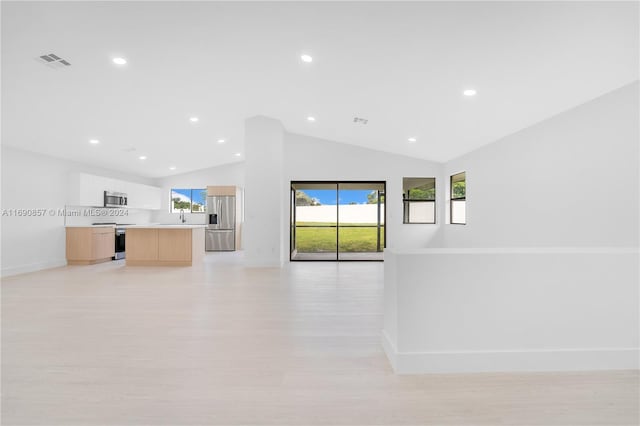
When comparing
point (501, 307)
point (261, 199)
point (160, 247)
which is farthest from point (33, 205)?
point (501, 307)

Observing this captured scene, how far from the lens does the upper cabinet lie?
738cm

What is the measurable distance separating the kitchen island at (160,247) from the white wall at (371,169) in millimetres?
2863

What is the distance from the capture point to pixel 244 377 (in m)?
2.26

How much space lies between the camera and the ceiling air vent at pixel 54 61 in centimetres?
375

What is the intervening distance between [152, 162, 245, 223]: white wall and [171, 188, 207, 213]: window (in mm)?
153

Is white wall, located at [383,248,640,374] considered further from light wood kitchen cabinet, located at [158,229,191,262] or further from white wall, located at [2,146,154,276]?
white wall, located at [2,146,154,276]

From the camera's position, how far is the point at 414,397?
6.60 ft

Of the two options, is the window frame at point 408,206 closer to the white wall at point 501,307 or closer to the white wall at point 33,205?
the white wall at point 501,307

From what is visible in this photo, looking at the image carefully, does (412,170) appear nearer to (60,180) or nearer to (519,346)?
(519,346)

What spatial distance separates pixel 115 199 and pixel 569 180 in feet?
30.5

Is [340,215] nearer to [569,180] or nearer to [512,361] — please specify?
[569,180]

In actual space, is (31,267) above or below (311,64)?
below

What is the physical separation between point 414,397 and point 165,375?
65.0 inches

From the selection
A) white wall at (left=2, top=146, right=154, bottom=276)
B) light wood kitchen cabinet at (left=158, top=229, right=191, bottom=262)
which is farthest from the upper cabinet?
light wood kitchen cabinet at (left=158, top=229, right=191, bottom=262)
